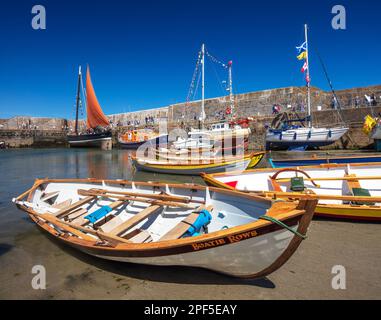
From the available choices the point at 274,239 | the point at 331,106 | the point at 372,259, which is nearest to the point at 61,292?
the point at 274,239

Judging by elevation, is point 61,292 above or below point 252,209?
below

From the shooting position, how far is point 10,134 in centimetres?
6084

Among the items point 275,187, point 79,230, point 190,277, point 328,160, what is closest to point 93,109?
point 328,160

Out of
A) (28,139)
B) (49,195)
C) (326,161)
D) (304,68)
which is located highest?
(304,68)

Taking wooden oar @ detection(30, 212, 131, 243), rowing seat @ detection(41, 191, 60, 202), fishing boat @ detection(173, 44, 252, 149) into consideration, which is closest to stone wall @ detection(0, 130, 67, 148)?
fishing boat @ detection(173, 44, 252, 149)

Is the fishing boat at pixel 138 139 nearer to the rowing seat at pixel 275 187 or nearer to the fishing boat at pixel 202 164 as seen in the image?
the fishing boat at pixel 202 164

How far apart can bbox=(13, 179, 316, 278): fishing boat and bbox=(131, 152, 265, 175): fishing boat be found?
33.1 ft

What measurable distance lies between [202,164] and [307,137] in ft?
71.4

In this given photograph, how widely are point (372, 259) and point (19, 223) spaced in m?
10.2

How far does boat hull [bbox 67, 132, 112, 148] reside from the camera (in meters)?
53.5

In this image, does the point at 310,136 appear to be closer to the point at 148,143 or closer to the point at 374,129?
the point at 374,129

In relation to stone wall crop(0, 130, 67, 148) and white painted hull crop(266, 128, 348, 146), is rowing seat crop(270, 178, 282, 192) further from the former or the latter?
stone wall crop(0, 130, 67, 148)

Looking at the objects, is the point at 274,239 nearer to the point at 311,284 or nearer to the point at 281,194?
the point at 311,284

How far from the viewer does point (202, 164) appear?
17.2 metres
